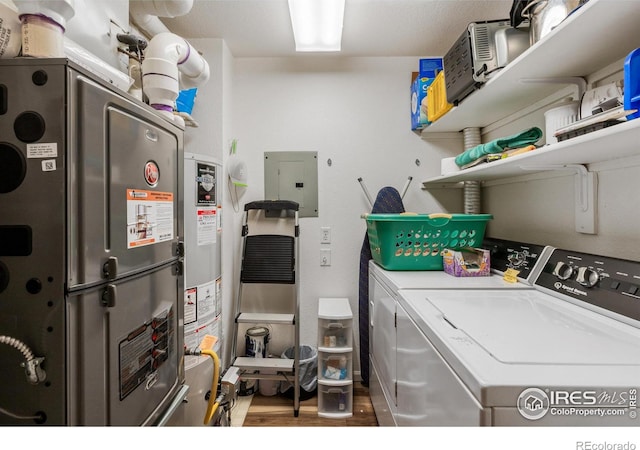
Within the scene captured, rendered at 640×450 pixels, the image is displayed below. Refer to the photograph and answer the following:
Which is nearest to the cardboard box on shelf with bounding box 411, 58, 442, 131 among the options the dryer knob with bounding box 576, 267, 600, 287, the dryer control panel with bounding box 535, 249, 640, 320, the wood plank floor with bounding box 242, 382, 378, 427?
the dryer control panel with bounding box 535, 249, 640, 320

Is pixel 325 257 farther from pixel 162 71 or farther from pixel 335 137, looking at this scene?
pixel 162 71

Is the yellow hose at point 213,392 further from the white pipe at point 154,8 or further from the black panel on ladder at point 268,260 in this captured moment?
the white pipe at point 154,8

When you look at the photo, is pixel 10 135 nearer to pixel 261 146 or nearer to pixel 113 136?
pixel 113 136

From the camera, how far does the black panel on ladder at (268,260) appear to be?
6.72 feet

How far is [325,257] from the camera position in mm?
2279

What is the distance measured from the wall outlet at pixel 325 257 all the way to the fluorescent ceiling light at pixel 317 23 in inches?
56.3

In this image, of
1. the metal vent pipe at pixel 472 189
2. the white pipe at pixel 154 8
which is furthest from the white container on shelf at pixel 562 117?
the white pipe at pixel 154 8

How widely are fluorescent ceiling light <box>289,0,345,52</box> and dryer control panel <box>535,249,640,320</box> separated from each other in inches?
63.8

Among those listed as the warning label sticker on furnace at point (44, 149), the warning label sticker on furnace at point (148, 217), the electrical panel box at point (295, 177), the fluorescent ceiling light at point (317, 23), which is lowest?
the warning label sticker on furnace at point (148, 217)

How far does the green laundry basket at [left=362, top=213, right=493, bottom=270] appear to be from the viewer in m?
1.64

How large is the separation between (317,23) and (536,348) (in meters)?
1.88

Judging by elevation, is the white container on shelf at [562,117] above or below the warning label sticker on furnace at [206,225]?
above

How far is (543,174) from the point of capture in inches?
60.5
